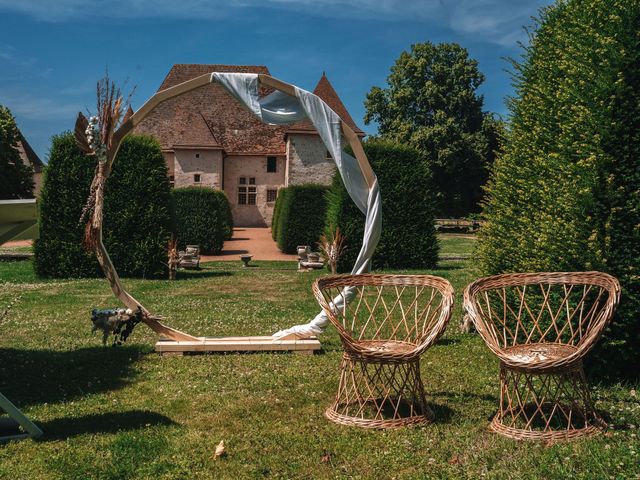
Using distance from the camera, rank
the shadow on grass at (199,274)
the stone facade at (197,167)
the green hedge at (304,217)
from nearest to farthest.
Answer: the shadow on grass at (199,274)
the green hedge at (304,217)
the stone facade at (197,167)

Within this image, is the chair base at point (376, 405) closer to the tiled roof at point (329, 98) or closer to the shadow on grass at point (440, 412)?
the shadow on grass at point (440, 412)

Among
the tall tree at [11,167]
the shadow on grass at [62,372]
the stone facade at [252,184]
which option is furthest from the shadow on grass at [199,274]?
the stone facade at [252,184]

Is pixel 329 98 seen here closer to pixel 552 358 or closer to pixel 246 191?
pixel 246 191

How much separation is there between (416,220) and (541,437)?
13.4m

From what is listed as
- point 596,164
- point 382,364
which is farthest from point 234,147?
point 382,364

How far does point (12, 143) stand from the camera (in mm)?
34594

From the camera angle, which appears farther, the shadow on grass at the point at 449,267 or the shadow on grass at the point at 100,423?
the shadow on grass at the point at 449,267

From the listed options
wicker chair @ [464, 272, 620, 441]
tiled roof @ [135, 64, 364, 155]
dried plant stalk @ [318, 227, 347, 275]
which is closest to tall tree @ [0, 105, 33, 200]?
tiled roof @ [135, 64, 364, 155]

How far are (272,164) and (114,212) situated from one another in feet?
84.0

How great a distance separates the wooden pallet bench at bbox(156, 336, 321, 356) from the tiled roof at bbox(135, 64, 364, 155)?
1242 inches

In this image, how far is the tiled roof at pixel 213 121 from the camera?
38500 millimetres

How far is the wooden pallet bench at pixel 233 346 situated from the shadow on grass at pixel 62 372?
1.26 ft

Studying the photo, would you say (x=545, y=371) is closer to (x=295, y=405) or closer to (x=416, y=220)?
(x=295, y=405)

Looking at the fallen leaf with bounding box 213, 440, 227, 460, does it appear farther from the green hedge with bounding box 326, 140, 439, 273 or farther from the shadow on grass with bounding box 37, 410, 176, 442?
the green hedge with bounding box 326, 140, 439, 273
